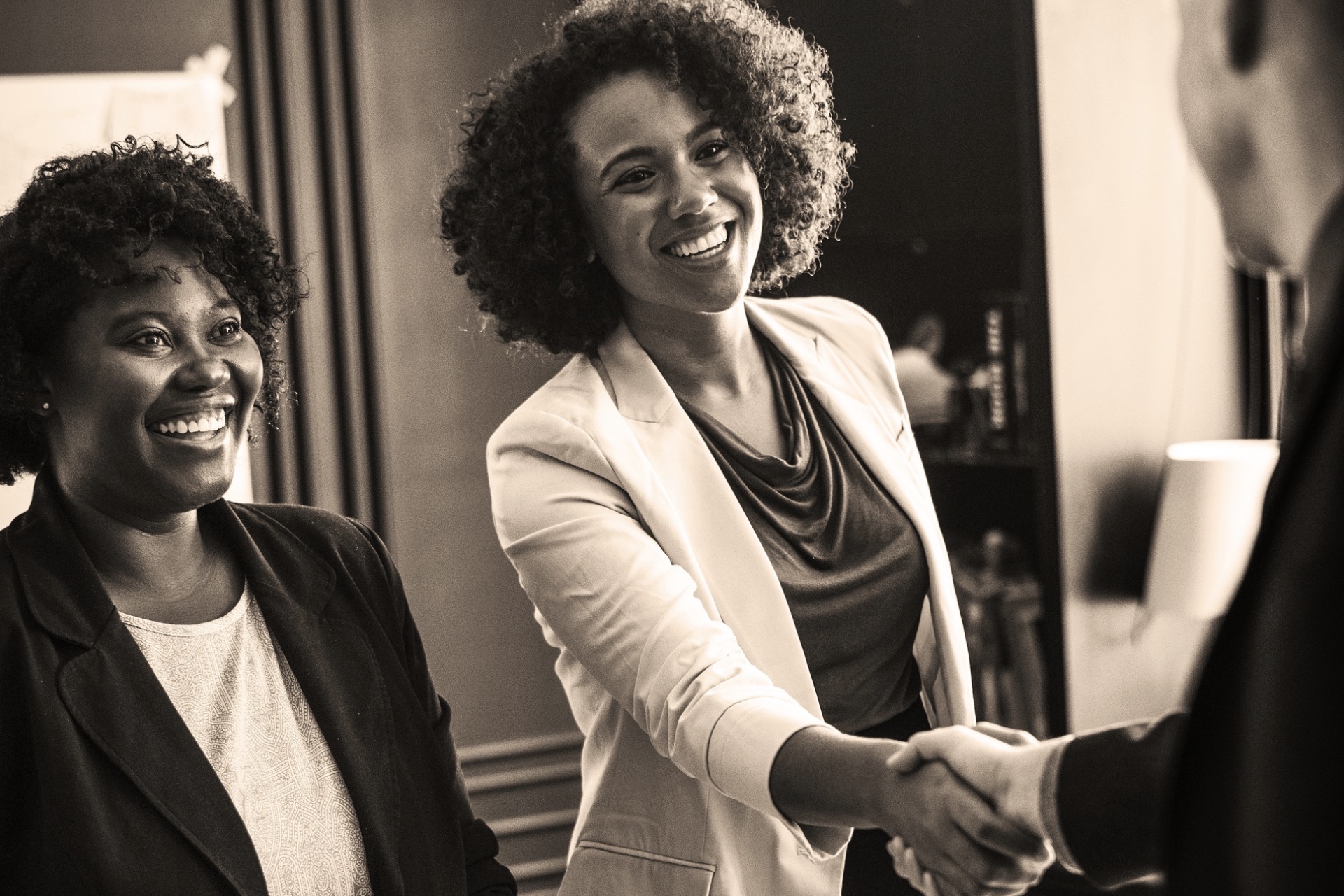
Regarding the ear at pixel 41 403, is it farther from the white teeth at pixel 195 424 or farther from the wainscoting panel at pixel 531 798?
the wainscoting panel at pixel 531 798

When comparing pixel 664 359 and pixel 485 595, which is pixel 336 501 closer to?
pixel 485 595

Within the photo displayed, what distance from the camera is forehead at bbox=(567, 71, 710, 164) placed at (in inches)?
68.1

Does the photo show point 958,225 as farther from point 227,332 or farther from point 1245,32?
point 1245,32

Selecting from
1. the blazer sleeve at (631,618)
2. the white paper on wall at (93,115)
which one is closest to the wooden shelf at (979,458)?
the white paper on wall at (93,115)

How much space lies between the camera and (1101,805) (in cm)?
124

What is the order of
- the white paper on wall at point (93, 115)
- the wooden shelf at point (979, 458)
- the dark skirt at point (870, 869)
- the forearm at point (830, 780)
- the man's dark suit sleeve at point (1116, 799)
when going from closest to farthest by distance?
1. the man's dark suit sleeve at point (1116, 799)
2. the forearm at point (830, 780)
3. the dark skirt at point (870, 869)
4. the white paper on wall at point (93, 115)
5. the wooden shelf at point (979, 458)

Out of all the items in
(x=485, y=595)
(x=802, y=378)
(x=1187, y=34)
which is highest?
(x=1187, y=34)

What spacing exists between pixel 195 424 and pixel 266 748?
35cm

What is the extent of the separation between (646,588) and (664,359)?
0.36 meters

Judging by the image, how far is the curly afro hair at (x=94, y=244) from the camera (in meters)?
1.49

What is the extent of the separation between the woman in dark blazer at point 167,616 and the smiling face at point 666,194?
42cm

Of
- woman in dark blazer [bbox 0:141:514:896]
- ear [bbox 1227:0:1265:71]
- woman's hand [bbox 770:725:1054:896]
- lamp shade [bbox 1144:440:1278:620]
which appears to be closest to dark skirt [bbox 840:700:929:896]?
woman's hand [bbox 770:725:1054:896]

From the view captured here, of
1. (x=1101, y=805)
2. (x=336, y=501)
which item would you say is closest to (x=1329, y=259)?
(x=1101, y=805)

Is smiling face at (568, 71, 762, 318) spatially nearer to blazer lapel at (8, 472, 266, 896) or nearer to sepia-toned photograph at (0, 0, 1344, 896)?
sepia-toned photograph at (0, 0, 1344, 896)
